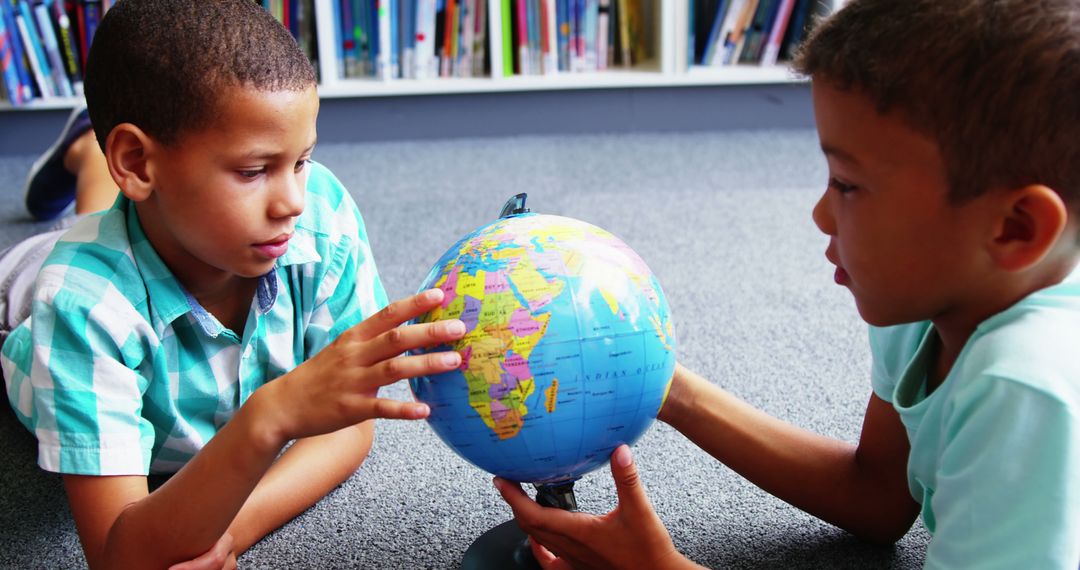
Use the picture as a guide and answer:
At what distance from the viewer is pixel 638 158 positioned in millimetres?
3750

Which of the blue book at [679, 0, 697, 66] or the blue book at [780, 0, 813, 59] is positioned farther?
the blue book at [780, 0, 813, 59]

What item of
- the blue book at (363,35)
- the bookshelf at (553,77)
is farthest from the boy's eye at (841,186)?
the blue book at (363,35)

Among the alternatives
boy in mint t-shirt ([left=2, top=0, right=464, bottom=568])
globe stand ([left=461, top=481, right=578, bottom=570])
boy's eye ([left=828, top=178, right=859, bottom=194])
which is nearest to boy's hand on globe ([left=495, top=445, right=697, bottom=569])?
globe stand ([left=461, top=481, right=578, bottom=570])

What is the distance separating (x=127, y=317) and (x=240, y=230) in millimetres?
210

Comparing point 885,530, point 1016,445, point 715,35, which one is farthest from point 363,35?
point 1016,445

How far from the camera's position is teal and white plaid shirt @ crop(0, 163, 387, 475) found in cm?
143

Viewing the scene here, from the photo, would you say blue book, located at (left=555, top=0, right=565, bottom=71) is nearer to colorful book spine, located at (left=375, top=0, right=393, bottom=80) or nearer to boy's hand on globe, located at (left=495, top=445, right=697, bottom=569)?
colorful book spine, located at (left=375, top=0, right=393, bottom=80)

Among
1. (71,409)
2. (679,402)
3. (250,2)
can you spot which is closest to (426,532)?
(679,402)

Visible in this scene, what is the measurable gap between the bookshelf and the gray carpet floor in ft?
0.69

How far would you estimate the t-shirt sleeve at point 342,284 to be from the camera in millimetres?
1720

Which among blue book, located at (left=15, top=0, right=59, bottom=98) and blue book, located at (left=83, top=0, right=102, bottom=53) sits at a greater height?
blue book, located at (left=83, top=0, right=102, bottom=53)

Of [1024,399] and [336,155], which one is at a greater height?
[1024,399]

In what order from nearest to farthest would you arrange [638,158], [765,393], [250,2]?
[250,2]
[765,393]
[638,158]

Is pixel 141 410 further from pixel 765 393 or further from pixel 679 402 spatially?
pixel 765 393
